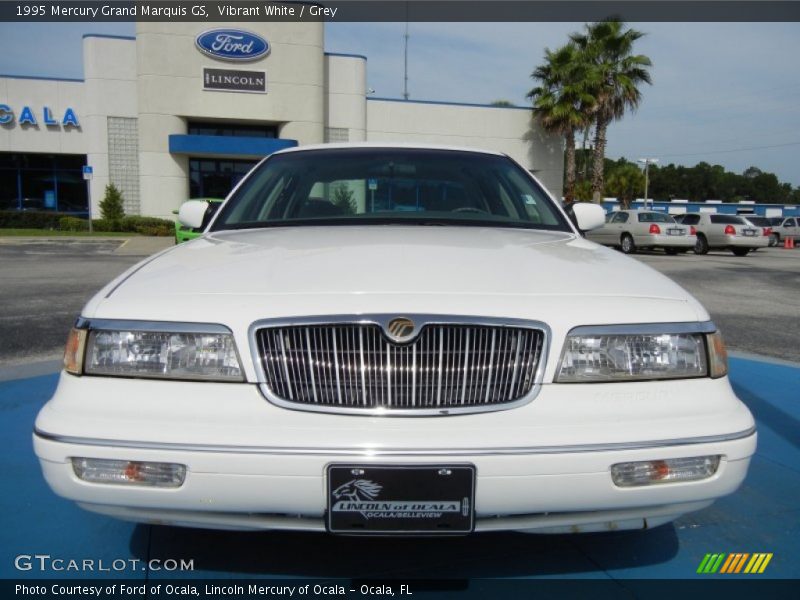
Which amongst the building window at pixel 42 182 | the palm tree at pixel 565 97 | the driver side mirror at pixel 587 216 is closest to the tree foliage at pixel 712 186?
the palm tree at pixel 565 97

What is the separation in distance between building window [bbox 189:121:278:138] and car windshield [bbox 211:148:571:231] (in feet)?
81.3

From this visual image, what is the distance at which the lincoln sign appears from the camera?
84.3ft

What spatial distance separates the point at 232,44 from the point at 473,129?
1085cm

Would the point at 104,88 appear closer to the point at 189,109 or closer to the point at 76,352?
the point at 189,109

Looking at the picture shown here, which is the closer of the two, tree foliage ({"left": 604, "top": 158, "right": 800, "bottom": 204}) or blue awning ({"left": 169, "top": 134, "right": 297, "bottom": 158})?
blue awning ({"left": 169, "top": 134, "right": 297, "bottom": 158})

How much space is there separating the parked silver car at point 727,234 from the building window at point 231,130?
1658 cm

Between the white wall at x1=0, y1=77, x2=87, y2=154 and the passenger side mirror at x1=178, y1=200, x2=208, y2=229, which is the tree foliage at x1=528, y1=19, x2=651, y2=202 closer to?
the white wall at x1=0, y1=77, x2=87, y2=154

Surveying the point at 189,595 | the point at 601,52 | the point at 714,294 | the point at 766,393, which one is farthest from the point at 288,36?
the point at 189,595

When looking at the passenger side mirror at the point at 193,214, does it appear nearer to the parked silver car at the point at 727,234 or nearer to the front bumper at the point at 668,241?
the front bumper at the point at 668,241

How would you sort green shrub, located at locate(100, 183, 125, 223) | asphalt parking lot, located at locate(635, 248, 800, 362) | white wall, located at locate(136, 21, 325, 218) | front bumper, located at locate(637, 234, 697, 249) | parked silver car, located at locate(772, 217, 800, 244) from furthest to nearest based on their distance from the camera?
parked silver car, located at locate(772, 217, 800, 244)
green shrub, located at locate(100, 183, 125, 223)
white wall, located at locate(136, 21, 325, 218)
front bumper, located at locate(637, 234, 697, 249)
asphalt parking lot, located at locate(635, 248, 800, 362)

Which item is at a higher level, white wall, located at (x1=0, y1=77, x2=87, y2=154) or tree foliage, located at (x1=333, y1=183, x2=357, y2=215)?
white wall, located at (x1=0, y1=77, x2=87, y2=154)

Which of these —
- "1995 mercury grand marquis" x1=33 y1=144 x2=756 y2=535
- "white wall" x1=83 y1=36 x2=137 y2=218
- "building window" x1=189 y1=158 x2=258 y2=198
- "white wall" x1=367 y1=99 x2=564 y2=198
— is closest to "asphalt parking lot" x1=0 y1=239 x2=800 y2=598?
"1995 mercury grand marquis" x1=33 y1=144 x2=756 y2=535

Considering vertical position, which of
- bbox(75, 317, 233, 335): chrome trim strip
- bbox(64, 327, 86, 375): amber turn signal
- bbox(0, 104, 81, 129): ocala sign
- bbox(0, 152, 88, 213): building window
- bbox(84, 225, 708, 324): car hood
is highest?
bbox(0, 104, 81, 129): ocala sign

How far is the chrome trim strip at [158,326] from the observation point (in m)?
2.00
